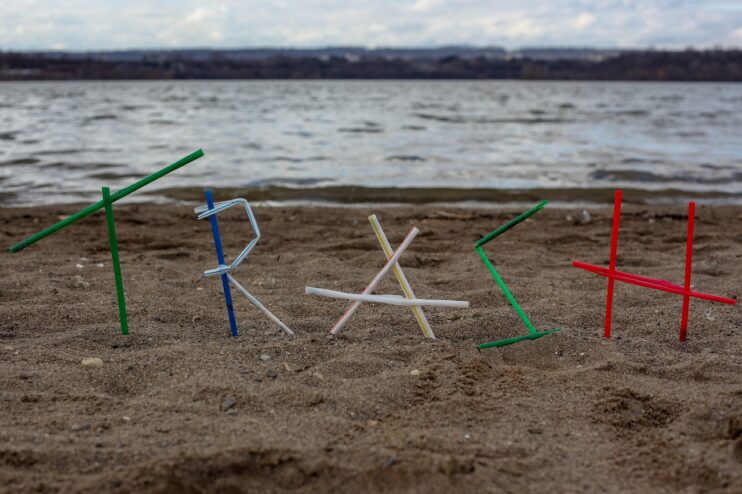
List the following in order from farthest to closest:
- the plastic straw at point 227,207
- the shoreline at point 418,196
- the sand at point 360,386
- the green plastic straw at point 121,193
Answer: the shoreline at point 418,196, the plastic straw at point 227,207, the green plastic straw at point 121,193, the sand at point 360,386

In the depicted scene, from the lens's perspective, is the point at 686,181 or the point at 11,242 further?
the point at 686,181

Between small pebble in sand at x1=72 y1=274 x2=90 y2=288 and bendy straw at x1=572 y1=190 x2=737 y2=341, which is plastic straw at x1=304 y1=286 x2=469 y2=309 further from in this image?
small pebble in sand at x1=72 y1=274 x2=90 y2=288

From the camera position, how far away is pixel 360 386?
3072mm

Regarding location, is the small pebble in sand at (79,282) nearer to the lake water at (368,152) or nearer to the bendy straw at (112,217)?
the bendy straw at (112,217)

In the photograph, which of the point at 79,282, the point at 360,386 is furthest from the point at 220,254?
the point at 79,282

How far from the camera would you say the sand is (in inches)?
94.7

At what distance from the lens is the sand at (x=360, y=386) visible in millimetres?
2404

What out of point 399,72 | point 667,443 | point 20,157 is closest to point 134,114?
point 20,157

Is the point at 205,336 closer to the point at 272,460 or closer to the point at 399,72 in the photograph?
the point at 272,460

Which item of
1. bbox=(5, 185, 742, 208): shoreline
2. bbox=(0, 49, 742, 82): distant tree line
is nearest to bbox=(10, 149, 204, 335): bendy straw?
bbox=(5, 185, 742, 208): shoreline

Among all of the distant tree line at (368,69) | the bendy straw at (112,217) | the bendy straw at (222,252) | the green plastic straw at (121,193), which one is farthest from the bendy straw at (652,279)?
the distant tree line at (368,69)

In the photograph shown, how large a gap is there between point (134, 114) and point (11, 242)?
2247 cm

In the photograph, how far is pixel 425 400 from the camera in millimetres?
2975

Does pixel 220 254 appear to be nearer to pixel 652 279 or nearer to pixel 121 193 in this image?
pixel 121 193
